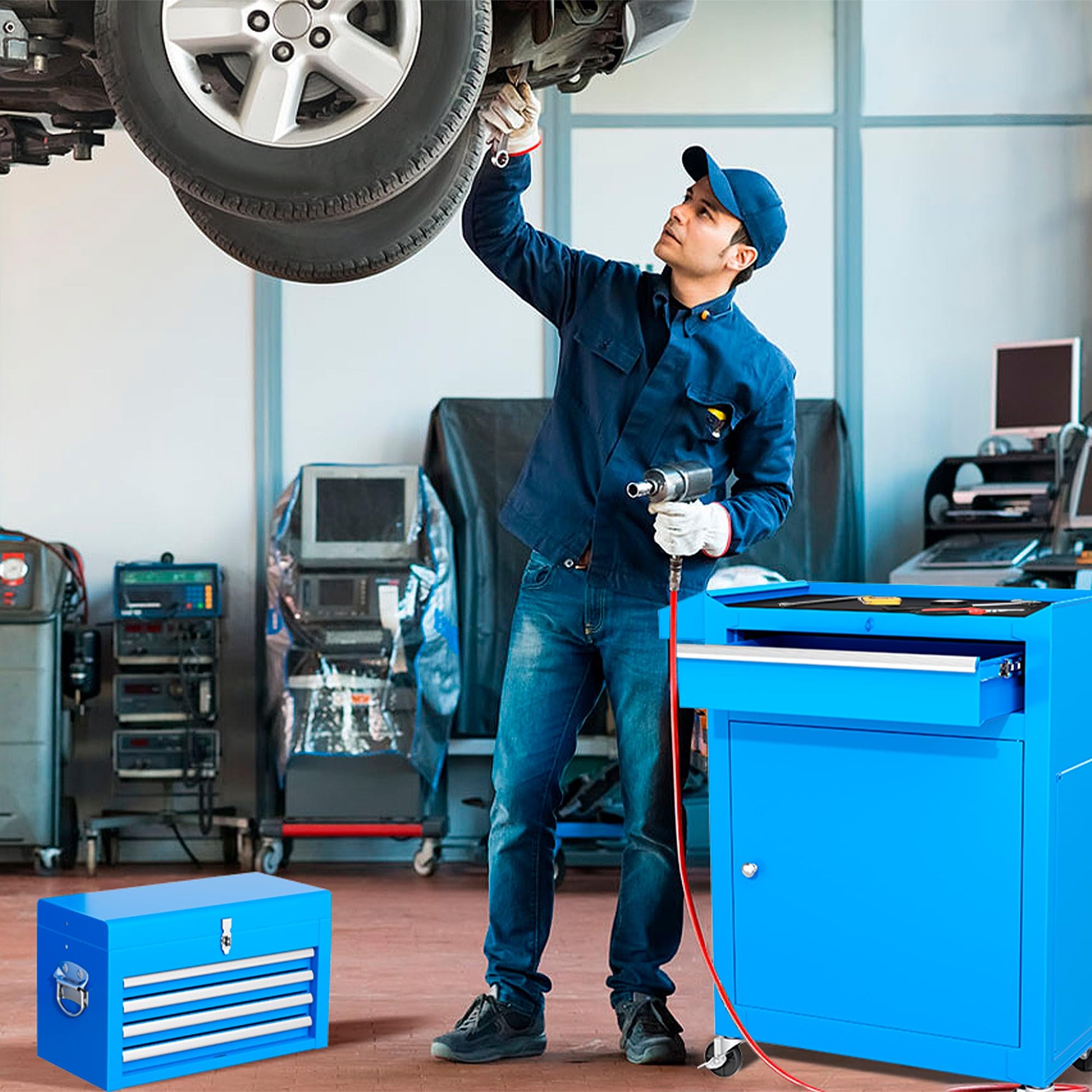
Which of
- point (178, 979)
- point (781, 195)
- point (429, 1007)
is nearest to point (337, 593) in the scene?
point (429, 1007)

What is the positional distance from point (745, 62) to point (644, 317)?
3114mm

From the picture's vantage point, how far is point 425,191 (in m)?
2.73

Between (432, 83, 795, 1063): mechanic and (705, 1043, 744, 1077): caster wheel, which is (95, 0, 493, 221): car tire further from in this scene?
(705, 1043, 744, 1077): caster wheel

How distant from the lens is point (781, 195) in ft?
18.3

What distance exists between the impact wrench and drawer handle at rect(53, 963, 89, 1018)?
1.10 m

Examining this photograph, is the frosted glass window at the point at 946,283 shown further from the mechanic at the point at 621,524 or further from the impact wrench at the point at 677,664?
the impact wrench at the point at 677,664

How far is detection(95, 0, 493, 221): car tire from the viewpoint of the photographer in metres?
2.36

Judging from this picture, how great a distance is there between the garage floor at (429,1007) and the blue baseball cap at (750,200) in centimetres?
156

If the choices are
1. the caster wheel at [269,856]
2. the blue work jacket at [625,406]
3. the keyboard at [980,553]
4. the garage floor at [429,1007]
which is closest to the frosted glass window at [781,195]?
the keyboard at [980,553]

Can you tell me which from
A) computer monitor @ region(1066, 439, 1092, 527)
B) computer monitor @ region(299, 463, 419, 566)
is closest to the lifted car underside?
computer monitor @ region(299, 463, 419, 566)

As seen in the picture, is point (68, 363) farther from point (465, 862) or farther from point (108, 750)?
point (465, 862)

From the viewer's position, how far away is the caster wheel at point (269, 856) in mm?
5066

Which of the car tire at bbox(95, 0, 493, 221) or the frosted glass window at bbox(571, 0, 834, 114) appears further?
the frosted glass window at bbox(571, 0, 834, 114)

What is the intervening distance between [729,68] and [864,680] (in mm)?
3759
